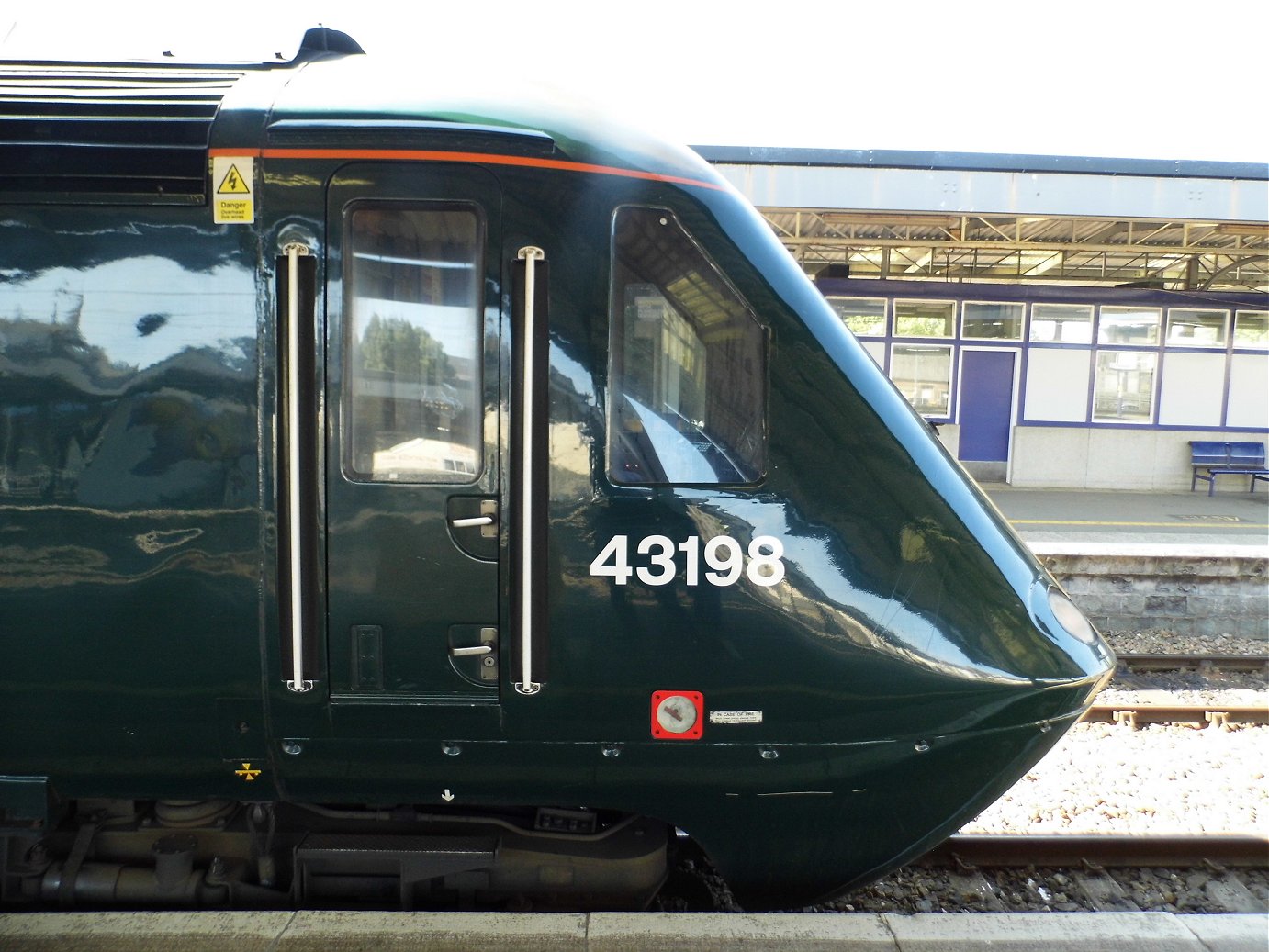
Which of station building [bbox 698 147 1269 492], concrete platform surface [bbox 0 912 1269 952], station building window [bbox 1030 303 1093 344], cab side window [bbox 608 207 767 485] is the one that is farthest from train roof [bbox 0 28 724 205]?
station building window [bbox 1030 303 1093 344]

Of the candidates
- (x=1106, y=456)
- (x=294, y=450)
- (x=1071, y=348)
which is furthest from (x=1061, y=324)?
(x=294, y=450)

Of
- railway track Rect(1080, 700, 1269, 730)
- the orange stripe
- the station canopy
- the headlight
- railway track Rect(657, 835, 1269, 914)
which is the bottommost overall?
railway track Rect(657, 835, 1269, 914)

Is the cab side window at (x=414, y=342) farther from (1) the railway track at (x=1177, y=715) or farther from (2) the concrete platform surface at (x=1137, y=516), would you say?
(2) the concrete platform surface at (x=1137, y=516)

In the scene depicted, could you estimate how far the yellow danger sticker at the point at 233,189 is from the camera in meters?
2.45

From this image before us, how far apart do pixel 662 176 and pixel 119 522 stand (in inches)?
73.5

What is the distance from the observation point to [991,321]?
15.1 meters

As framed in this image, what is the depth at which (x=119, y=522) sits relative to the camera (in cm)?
243

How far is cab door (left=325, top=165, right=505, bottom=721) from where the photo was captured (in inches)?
96.3

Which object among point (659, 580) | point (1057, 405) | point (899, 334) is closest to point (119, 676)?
point (659, 580)

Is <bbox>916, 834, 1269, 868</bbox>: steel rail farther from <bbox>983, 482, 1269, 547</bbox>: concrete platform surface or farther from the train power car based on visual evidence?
<bbox>983, 482, 1269, 547</bbox>: concrete platform surface

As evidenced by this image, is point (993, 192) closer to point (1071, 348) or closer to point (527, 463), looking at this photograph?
point (1071, 348)

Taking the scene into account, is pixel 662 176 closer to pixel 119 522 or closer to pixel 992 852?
pixel 119 522

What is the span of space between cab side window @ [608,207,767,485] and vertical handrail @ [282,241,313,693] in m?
0.88

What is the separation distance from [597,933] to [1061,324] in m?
15.1
